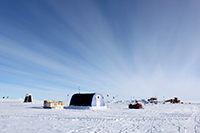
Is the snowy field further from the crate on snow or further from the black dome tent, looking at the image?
the black dome tent

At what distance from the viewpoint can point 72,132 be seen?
28.3ft

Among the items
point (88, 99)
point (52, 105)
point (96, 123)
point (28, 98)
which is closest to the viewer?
point (96, 123)

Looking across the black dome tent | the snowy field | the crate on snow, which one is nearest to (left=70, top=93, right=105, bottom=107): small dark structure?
the crate on snow

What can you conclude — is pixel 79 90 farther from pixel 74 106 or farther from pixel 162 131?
pixel 162 131

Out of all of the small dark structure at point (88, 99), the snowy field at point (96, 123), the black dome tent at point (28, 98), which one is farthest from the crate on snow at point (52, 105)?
the black dome tent at point (28, 98)

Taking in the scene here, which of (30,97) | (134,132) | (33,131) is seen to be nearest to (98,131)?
(134,132)

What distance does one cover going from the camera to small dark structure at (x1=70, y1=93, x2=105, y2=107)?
2796 centimetres

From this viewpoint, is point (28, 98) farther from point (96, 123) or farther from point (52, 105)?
point (96, 123)

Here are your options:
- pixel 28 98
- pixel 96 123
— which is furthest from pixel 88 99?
pixel 28 98

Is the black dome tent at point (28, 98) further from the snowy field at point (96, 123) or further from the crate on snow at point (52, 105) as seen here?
the snowy field at point (96, 123)

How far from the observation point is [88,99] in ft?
93.1

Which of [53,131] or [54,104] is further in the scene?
[54,104]

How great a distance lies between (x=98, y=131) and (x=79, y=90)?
Answer: 81.4 feet

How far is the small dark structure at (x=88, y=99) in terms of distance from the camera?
2796cm
